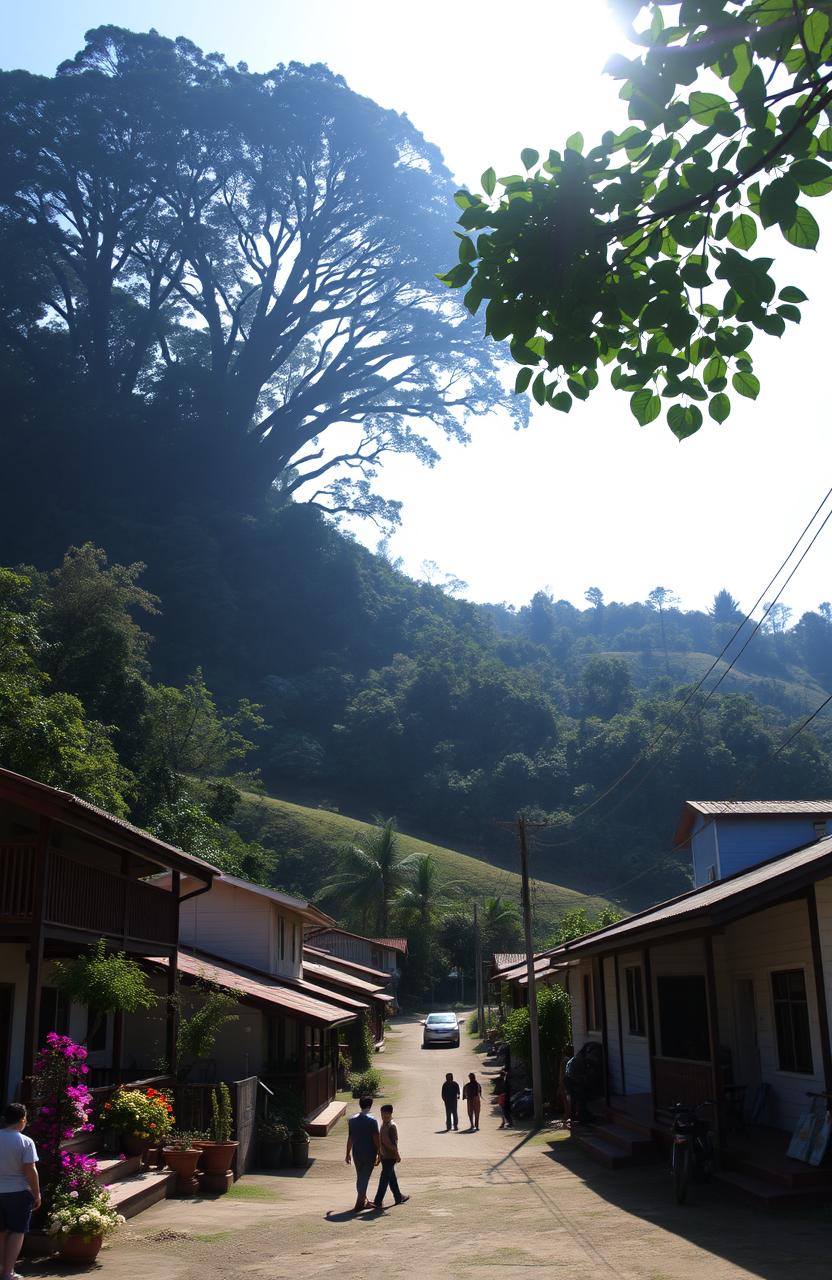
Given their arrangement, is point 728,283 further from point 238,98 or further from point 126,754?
point 238,98

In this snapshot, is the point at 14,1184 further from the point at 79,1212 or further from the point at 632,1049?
the point at 632,1049

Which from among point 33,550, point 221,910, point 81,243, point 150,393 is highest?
point 81,243

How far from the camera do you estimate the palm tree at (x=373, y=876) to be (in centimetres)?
6072

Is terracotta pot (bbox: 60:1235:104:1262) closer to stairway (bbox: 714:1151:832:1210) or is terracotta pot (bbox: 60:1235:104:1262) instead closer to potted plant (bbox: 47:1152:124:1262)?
potted plant (bbox: 47:1152:124:1262)

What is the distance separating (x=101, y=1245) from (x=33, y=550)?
3177 inches

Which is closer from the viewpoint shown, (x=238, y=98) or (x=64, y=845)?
(x=64, y=845)

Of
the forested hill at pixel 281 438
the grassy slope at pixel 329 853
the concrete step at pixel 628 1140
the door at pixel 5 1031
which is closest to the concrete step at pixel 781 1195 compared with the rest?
the concrete step at pixel 628 1140

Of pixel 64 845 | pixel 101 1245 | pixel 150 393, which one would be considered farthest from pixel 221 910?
pixel 150 393

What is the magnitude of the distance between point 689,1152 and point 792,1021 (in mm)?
2634

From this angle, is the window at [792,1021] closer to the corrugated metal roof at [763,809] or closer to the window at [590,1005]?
the window at [590,1005]

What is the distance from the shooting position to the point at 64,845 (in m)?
18.1

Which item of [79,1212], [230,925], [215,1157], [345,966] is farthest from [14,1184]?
[345,966]

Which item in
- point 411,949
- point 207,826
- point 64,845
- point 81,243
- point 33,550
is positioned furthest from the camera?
point 81,243

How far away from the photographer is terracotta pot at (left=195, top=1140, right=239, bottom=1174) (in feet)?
51.6
